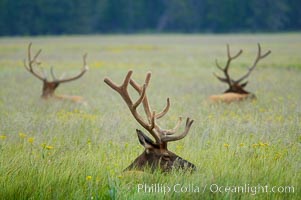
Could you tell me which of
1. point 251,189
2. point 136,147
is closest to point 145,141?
point 251,189

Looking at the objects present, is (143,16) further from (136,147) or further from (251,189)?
(251,189)

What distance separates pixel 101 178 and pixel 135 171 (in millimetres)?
338

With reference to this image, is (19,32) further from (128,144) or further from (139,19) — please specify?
(128,144)

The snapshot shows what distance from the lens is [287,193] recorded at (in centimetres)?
603

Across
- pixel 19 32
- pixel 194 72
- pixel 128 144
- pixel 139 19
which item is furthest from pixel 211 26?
pixel 128 144

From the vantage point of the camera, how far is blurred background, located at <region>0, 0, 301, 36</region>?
79875 mm

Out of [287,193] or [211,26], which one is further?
[211,26]

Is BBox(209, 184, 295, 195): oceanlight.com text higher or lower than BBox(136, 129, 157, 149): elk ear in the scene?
lower

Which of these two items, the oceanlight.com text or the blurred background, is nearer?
the oceanlight.com text

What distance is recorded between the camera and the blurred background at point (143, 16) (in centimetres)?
7988

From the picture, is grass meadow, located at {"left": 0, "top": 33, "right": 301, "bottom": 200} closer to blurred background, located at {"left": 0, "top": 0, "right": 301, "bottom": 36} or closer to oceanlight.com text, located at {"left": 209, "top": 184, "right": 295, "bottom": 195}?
oceanlight.com text, located at {"left": 209, "top": 184, "right": 295, "bottom": 195}

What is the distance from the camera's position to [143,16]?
91.8 m

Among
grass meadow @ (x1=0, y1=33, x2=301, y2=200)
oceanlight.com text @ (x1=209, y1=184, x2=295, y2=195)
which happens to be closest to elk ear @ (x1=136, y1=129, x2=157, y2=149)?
grass meadow @ (x1=0, y1=33, x2=301, y2=200)

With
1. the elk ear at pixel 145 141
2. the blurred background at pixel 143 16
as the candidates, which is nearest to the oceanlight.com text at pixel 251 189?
the elk ear at pixel 145 141
